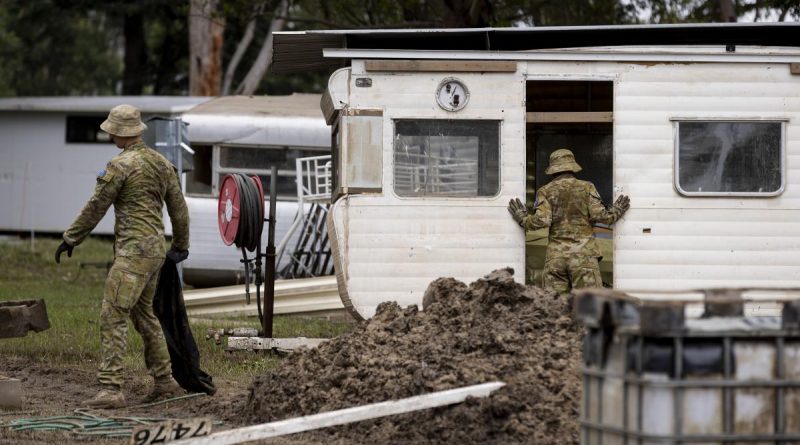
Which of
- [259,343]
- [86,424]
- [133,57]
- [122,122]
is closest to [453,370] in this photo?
Answer: [86,424]

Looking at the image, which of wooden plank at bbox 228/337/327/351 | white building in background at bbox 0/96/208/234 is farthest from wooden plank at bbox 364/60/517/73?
white building in background at bbox 0/96/208/234

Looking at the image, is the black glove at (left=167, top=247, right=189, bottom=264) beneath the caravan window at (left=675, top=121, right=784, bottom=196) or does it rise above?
beneath

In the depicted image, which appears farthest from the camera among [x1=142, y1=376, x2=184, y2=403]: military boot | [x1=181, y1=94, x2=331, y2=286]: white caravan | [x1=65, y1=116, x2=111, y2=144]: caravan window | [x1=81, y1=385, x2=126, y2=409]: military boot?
[x1=65, y1=116, x2=111, y2=144]: caravan window

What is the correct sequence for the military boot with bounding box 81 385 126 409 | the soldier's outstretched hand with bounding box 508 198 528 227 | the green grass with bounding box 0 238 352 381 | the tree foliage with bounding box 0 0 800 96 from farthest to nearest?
the tree foliage with bounding box 0 0 800 96
the green grass with bounding box 0 238 352 381
the soldier's outstretched hand with bounding box 508 198 528 227
the military boot with bounding box 81 385 126 409

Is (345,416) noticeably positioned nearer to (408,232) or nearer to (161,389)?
(161,389)

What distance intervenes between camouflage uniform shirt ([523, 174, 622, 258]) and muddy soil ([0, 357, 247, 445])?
2839 millimetres

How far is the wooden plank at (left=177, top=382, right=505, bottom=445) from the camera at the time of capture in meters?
6.78

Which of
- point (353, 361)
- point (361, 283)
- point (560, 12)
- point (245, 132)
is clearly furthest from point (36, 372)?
point (560, 12)

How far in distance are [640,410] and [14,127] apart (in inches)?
897

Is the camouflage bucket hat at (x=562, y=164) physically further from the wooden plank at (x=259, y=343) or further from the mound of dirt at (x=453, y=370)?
the wooden plank at (x=259, y=343)

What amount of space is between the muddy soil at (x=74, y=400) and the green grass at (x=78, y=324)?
15.1 inches

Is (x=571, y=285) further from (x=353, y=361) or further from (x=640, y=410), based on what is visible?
(x=640, y=410)

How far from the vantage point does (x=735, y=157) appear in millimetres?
10711

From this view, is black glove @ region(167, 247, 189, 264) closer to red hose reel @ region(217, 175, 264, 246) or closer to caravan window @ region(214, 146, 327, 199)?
red hose reel @ region(217, 175, 264, 246)
